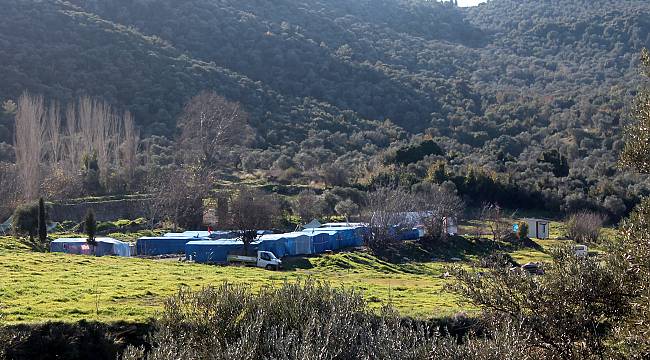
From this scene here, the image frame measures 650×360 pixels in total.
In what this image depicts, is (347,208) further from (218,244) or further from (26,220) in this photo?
(26,220)

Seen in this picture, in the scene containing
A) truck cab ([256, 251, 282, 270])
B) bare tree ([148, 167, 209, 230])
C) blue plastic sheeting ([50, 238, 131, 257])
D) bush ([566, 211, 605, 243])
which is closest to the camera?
truck cab ([256, 251, 282, 270])

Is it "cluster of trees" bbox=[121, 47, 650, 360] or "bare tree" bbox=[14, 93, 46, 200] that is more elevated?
"bare tree" bbox=[14, 93, 46, 200]

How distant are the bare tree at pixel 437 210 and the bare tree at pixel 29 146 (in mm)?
28291

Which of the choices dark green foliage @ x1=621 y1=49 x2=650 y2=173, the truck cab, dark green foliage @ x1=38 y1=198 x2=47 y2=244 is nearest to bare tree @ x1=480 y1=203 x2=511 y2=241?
the truck cab

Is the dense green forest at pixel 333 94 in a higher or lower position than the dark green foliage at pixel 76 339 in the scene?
higher

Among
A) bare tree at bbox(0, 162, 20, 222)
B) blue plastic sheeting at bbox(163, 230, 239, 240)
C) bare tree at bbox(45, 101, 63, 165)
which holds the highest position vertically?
bare tree at bbox(45, 101, 63, 165)

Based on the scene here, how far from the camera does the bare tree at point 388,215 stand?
4384 cm

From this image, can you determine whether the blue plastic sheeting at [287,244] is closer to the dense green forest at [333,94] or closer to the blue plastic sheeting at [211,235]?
the blue plastic sheeting at [211,235]

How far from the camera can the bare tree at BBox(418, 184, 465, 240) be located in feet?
158

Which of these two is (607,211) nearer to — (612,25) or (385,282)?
(385,282)

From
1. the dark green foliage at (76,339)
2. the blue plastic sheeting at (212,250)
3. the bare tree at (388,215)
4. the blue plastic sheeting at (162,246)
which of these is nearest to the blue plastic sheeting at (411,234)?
the bare tree at (388,215)

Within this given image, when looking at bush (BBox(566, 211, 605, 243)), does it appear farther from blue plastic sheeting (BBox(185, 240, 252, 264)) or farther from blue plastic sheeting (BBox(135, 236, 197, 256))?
blue plastic sheeting (BBox(135, 236, 197, 256))

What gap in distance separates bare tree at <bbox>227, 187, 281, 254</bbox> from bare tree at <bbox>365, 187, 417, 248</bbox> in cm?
641

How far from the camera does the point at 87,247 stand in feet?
125
